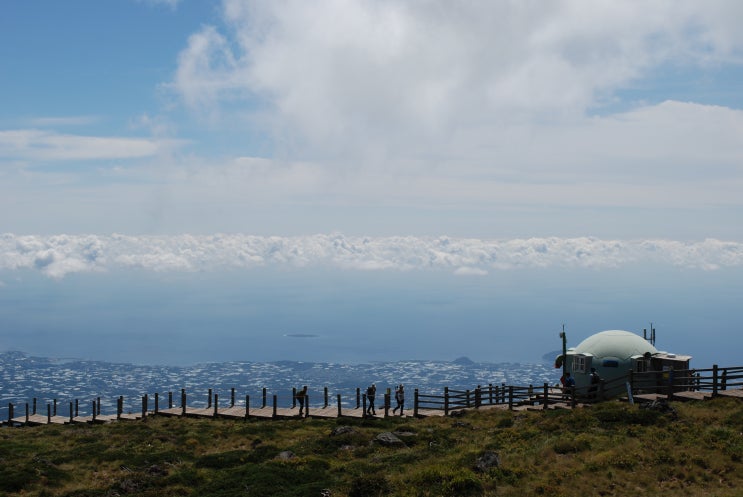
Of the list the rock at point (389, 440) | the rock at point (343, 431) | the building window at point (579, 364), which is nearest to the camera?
the rock at point (389, 440)

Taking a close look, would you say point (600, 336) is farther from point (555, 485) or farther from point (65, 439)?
point (65, 439)

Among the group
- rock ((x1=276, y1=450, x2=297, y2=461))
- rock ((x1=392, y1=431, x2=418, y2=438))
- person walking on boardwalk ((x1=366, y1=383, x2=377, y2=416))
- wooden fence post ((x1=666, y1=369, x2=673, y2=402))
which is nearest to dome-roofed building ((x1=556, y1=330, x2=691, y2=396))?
wooden fence post ((x1=666, y1=369, x2=673, y2=402))

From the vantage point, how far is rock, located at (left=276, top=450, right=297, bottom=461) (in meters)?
28.7

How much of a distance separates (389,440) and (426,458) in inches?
199

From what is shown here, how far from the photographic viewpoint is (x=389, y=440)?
30281 mm

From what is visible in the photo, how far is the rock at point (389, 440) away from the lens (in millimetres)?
30031

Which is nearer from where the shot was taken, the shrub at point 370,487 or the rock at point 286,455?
the shrub at point 370,487

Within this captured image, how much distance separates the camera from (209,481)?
85.5ft

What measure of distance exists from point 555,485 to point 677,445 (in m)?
6.61

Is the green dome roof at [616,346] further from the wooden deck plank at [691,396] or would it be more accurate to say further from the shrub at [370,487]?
the shrub at [370,487]

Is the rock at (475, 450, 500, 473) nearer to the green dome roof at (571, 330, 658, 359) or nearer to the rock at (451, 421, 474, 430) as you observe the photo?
the rock at (451, 421, 474, 430)

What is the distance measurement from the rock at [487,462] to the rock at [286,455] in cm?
1018

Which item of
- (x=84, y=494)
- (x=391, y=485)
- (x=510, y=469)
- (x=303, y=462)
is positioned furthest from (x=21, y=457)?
(x=510, y=469)

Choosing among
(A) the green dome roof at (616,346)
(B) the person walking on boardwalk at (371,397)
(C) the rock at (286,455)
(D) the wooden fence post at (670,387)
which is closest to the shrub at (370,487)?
(C) the rock at (286,455)
